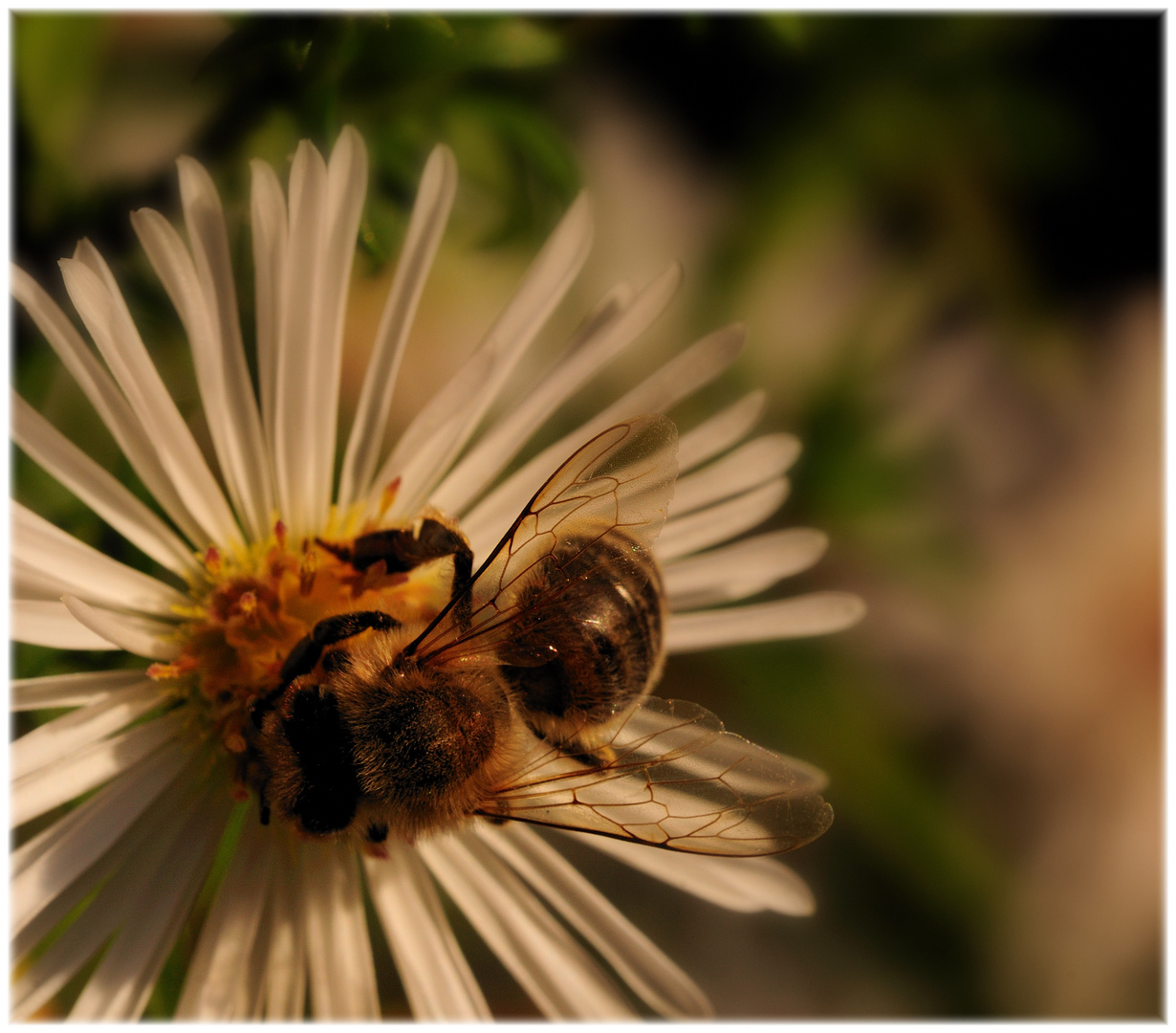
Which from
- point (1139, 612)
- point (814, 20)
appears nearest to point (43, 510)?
point (814, 20)

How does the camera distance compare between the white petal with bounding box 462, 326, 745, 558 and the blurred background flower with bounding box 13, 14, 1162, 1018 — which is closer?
the white petal with bounding box 462, 326, 745, 558

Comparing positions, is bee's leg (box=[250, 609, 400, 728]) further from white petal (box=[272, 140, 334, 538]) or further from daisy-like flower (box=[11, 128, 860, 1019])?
white petal (box=[272, 140, 334, 538])

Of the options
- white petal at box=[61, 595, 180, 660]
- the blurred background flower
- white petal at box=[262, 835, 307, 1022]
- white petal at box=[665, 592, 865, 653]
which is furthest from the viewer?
the blurred background flower

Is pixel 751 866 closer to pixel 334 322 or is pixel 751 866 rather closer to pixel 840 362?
pixel 334 322

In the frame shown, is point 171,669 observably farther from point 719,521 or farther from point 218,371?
point 719,521

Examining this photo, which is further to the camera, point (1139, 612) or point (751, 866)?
point (1139, 612)

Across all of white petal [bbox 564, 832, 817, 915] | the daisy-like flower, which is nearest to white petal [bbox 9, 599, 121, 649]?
the daisy-like flower

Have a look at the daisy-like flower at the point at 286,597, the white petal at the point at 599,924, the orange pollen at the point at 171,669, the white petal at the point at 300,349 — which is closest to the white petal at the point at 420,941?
the daisy-like flower at the point at 286,597
